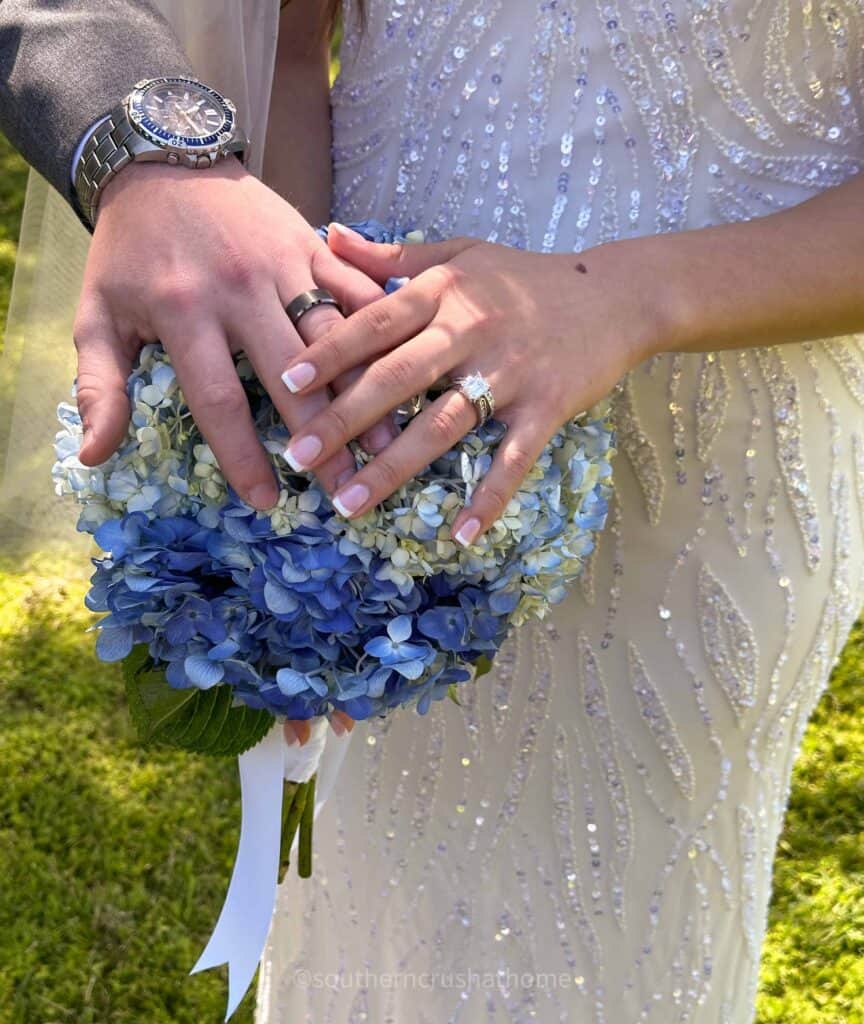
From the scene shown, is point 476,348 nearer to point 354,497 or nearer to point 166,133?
point 354,497

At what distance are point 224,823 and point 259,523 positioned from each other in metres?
2.43

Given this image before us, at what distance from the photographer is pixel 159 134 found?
3.89 ft

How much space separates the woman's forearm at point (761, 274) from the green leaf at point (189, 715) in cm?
58

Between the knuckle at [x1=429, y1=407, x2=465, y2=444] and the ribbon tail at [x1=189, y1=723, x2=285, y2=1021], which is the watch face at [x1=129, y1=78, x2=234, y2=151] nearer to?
the knuckle at [x1=429, y1=407, x2=465, y2=444]

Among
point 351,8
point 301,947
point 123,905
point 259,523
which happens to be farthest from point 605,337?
point 123,905

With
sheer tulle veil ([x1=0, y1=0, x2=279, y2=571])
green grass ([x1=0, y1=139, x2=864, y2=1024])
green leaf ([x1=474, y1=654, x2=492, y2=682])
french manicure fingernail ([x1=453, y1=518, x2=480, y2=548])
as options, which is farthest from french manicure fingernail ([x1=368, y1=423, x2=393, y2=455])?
green grass ([x1=0, y1=139, x2=864, y2=1024])

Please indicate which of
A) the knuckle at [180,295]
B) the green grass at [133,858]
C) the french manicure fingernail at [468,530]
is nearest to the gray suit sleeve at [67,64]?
the knuckle at [180,295]

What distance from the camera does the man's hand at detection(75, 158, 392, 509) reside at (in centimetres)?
109

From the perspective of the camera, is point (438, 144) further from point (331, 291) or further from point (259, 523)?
point (259, 523)

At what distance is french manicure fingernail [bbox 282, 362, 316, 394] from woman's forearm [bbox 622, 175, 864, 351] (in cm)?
35

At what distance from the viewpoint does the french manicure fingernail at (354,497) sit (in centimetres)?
106

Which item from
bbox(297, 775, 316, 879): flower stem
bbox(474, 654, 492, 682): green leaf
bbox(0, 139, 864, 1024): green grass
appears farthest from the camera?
bbox(0, 139, 864, 1024): green grass

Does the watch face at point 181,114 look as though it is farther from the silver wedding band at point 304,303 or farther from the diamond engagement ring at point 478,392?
the diamond engagement ring at point 478,392

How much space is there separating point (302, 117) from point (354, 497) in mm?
777
